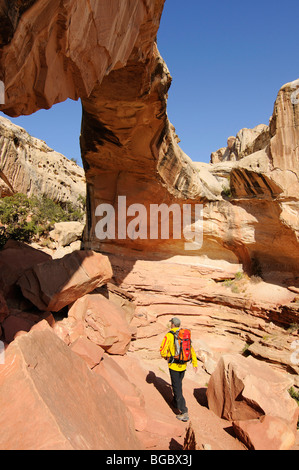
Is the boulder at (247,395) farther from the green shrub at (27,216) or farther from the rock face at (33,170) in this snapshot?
the rock face at (33,170)

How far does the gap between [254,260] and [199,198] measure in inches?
128

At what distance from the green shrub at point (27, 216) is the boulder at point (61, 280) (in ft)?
32.6

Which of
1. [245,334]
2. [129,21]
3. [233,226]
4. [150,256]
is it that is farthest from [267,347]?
[129,21]

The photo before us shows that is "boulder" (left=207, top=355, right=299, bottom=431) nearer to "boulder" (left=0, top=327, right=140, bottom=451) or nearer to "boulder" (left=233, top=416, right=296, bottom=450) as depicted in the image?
"boulder" (left=233, top=416, right=296, bottom=450)

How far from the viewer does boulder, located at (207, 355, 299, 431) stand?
4.30 m

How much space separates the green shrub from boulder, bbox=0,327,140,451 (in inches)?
545

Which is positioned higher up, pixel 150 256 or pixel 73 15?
pixel 73 15

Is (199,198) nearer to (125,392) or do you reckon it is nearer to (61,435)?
(125,392)

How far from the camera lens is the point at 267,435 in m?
3.45

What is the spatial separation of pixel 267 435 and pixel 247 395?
908mm

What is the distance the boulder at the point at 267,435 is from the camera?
11.0ft

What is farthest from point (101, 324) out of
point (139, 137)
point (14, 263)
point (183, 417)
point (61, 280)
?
point (139, 137)

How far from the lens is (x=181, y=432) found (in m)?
3.80

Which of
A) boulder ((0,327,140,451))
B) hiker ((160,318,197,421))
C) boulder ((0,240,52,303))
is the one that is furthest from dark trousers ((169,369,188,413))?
boulder ((0,240,52,303))
